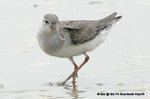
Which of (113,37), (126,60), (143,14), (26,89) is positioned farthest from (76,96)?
(143,14)

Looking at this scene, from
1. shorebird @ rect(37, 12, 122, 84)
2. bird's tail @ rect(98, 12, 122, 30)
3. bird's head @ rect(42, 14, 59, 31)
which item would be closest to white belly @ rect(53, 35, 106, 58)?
shorebird @ rect(37, 12, 122, 84)

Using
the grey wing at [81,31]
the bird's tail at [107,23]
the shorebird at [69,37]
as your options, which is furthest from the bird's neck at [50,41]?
the bird's tail at [107,23]

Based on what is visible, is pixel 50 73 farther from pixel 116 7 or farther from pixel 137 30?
pixel 116 7

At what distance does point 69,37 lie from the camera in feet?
34.5

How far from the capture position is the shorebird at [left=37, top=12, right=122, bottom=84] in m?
10.2

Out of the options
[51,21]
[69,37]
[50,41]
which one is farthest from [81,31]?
[51,21]

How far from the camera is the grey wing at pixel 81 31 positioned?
10.6 meters

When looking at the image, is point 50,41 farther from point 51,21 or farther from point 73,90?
point 73,90

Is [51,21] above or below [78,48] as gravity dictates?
above

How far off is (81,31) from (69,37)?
1.53ft

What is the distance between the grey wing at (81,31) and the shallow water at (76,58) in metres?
0.53

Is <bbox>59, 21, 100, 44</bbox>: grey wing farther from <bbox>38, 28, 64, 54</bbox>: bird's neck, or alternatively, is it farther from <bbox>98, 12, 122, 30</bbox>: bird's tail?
<bbox>38, 28, 64, 54</bbox>: bird's neck

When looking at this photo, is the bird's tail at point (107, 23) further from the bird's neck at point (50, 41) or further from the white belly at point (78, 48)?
the bird's neck at point (50, 41)

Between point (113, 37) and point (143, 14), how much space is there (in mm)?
1614
